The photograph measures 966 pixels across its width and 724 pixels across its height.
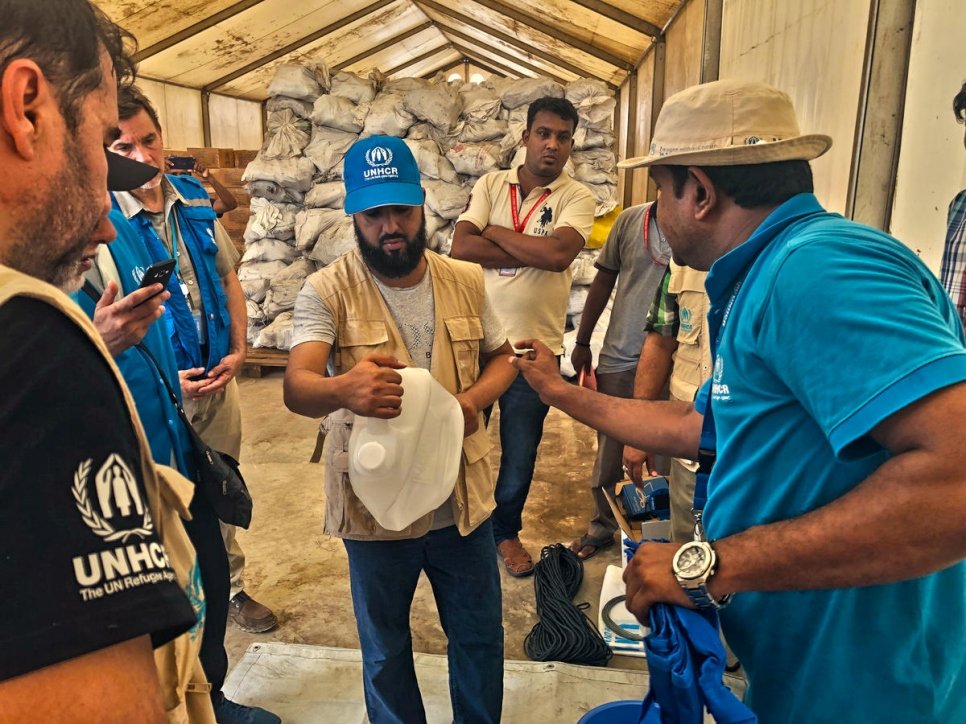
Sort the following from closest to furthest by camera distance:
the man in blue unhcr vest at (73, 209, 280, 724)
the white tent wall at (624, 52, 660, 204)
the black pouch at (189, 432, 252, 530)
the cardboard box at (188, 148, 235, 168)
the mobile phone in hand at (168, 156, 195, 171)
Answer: the man in blue unhcr vest at (73, 209, 280, 724)
the black pouch at (189, 432, 252, 530)
the mobile phone in hand at (168, 156, 195, 171)
the white tent wall at (624, 52, 660, 204)
the cardboard box at (188, 148, 235, 168)

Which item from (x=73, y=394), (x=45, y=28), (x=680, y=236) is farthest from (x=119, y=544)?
(x=680, y=236)

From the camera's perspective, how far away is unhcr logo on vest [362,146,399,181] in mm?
1689

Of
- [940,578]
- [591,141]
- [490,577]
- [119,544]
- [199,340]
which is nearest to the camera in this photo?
[119,544]

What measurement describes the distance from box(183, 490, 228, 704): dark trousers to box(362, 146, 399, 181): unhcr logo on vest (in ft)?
3.14

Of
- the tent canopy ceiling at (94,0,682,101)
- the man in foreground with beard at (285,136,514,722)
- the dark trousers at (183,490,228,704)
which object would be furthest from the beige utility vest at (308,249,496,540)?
the tent canopy ceiling at (94,0,682,101)

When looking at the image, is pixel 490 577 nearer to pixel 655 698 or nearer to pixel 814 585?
pixel 655 698

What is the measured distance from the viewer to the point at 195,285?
2281 mm

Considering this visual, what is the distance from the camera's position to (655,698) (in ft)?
3.18

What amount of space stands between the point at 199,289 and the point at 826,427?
82.8 inches

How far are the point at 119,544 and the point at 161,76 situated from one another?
8.73 m

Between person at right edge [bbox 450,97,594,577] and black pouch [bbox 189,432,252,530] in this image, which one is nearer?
black pouch [bbox 189,432,252,530]

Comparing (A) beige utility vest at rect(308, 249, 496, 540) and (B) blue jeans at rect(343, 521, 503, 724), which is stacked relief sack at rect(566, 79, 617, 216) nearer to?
(A) beige utility vest at rect(308, 249, 496, 540)

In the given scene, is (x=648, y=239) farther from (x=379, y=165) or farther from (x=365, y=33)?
(x=365, y=33)

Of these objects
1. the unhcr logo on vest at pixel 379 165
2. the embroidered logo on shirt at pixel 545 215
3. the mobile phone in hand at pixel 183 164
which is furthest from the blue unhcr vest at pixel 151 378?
the mobile phone in hand at pixel 183 164
